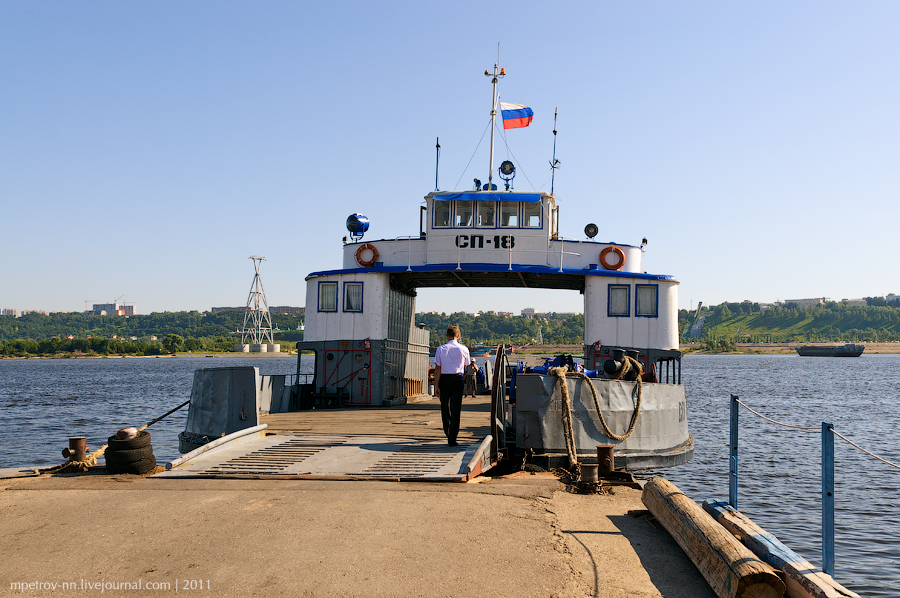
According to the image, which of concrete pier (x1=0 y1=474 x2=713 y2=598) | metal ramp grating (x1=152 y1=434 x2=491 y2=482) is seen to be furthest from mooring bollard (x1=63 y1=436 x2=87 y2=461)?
metal ramp grating (x1=152 y1=434 x2=491 y2=482)

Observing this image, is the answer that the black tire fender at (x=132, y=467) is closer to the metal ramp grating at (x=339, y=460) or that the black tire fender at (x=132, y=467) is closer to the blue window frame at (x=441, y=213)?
the metal ramp grating at (x=339, y=460)

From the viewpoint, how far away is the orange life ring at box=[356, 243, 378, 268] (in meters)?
17.7

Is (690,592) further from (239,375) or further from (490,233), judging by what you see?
(490,233)

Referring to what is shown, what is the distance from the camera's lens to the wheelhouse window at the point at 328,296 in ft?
58.3

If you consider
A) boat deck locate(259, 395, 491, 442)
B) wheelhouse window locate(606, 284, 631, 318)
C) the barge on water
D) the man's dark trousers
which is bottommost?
the barge on water

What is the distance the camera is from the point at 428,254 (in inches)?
692

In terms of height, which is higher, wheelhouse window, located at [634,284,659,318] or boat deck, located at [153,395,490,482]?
wheelhouse window, located at [634,284,659,318]

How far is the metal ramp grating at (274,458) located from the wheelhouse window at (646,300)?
28.9ft

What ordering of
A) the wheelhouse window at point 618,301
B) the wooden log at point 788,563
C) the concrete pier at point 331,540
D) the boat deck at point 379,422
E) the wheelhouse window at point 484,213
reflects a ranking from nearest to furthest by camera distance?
the wooden log at point 788,563, the concrete pier at point 331,540, the boat deck at point 379,422, the wheelhouse window at point 618,301, the wheelhouse window at point 484,213

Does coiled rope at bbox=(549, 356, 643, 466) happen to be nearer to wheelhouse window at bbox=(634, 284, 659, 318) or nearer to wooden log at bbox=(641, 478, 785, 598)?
wooden log at bbox=(641, 478, 785, 598)

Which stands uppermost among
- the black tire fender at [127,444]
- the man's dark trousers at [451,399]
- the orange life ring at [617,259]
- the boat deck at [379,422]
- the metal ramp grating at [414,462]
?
the orange life ring at [617,259]

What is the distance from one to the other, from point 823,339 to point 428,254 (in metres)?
205

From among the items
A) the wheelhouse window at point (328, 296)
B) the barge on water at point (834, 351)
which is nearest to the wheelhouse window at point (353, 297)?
the wheelhouse window at point (328, 296)

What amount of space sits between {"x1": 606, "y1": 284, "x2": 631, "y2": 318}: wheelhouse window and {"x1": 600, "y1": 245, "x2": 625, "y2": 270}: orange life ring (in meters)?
0.55
